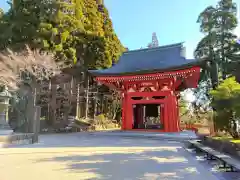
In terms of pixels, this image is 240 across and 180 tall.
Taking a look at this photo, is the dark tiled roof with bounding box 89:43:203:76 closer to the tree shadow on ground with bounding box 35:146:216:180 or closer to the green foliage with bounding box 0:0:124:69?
the green foliage with bounding box 0:0:124:69

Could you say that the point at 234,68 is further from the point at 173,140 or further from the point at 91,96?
the point at 91,96

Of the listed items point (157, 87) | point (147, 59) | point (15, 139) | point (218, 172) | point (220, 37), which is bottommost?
point (218, 172)

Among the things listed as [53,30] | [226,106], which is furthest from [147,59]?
[226,106]

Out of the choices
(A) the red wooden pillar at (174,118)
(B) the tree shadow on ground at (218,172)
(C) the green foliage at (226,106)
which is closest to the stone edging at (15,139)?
(B) the tree shadow on ground at (218,172)

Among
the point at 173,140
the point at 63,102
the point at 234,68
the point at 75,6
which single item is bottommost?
the point at 173,140

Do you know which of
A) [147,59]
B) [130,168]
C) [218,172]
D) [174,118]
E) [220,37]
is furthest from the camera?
[220,37]

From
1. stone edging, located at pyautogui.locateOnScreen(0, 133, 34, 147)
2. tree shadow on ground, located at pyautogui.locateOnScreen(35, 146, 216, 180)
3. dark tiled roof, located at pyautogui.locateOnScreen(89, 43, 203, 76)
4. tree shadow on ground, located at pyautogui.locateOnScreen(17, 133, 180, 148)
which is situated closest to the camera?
tree shadow on ground, located at pyautogui.locateOnScreen(35, 146, 216, 180)

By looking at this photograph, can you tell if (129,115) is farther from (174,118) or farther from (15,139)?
(15,139)

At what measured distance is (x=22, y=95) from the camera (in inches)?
595

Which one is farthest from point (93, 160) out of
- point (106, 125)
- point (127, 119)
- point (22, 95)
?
point (106, 125)

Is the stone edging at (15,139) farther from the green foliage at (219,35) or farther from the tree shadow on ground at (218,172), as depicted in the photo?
the green foliage at (219,35)

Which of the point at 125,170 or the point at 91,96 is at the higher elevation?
the point at 91,96

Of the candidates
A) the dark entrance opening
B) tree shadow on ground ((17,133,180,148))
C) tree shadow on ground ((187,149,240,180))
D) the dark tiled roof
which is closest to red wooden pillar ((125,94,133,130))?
the dark tiled roof

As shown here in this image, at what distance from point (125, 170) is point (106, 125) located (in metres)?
17.6
